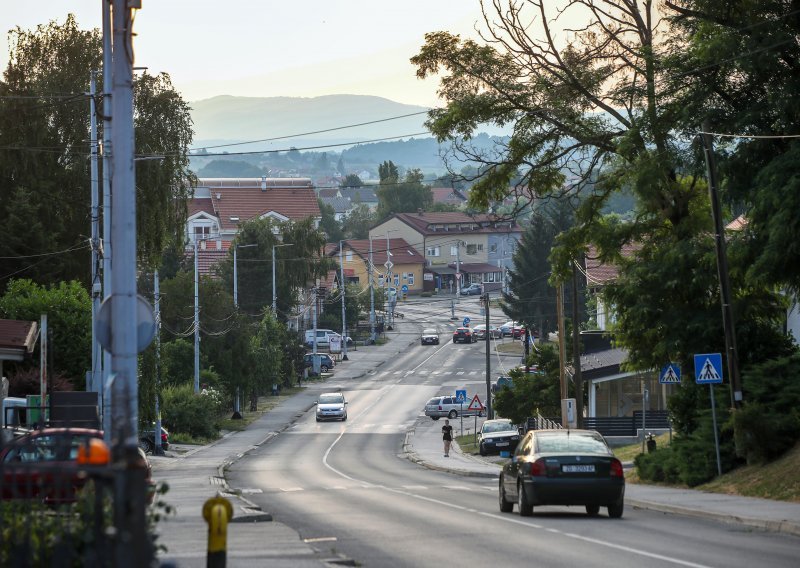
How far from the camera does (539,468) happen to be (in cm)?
2131

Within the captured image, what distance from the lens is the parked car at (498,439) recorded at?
56.7 metres

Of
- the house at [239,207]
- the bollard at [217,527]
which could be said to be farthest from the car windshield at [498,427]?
the house at [239,207]

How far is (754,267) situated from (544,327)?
89.8 metres

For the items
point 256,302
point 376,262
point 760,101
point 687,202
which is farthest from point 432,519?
point 376,262

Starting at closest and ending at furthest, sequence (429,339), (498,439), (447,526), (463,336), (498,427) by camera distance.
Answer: (447,526) < (498,439) < (498,427) < (429,339) < (463,336)

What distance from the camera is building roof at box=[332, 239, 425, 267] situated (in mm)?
163375

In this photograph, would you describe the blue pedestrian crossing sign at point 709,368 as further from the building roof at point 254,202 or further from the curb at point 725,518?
the building roof at point 254,202

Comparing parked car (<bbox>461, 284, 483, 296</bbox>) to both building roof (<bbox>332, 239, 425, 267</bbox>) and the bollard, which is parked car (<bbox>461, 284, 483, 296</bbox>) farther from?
the bollard

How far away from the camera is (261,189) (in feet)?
495

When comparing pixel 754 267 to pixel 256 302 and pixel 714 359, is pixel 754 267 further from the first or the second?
pixel 256 302

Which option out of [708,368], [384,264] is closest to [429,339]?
[384,264]

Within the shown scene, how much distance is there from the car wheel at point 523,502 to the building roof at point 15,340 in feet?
46.3

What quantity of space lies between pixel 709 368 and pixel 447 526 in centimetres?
1032

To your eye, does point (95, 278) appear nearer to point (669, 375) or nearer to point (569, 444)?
point (669, 375)
